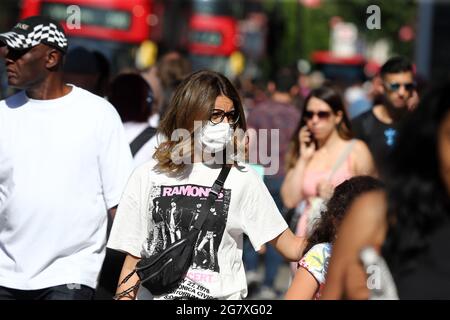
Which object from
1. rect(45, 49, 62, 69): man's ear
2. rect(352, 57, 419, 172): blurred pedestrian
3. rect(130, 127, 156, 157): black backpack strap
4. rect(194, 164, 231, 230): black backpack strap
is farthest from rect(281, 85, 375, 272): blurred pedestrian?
rect(194, 164, 231, 230): black backpack strap

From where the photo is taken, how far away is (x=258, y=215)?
409 cm

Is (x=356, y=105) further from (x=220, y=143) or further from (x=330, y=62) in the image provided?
(x=330, y=62)

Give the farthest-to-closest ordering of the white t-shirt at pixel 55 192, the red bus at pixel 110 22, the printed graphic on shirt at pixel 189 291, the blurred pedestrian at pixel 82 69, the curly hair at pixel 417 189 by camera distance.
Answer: the red bus at pixel 110 22 < the blurred pedestrian at pixel 82 69 < the white t-shirt at pixel 55 192 < the printed graphic on shirt at pixel 189 291 < the curly hair at pixel 417 189

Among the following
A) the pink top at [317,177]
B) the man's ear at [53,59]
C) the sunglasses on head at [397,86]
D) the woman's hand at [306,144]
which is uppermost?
the man's ear at [53,59]

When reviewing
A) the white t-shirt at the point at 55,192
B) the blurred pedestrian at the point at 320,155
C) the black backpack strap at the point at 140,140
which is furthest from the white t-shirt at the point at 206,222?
the blurred pedestrian at the point at 320,155

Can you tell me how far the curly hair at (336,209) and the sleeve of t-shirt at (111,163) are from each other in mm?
1027

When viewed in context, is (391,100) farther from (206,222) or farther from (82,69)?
(206,222)

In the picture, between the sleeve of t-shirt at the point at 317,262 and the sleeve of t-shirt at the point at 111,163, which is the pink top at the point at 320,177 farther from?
the sleeve of t-shirt at the point at 317,262

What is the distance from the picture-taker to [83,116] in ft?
15.4

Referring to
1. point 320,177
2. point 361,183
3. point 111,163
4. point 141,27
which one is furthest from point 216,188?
point 141,27

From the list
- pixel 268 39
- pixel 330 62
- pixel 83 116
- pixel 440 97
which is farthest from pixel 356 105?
pixel 330 62

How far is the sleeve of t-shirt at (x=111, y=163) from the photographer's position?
4.69 metres

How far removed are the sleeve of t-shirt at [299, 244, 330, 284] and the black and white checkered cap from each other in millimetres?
1679

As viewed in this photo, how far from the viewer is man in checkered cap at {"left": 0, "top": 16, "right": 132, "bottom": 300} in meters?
4.52
